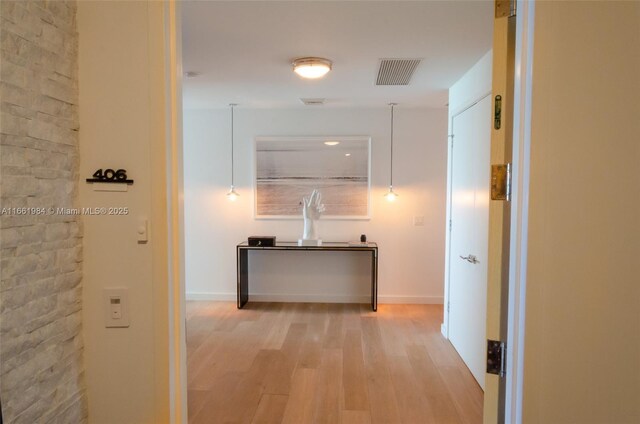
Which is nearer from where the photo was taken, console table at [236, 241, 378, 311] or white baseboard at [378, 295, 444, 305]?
console table at [236, 241, 378, 311]

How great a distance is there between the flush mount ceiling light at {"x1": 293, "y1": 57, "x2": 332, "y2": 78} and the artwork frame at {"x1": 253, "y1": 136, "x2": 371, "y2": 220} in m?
1.93

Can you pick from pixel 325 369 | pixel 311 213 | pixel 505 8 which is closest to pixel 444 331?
pixel 325 369

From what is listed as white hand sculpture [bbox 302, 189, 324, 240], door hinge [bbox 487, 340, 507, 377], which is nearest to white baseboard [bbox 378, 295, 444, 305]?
white hand sculpture [bbox 302, 189, 324, 240]

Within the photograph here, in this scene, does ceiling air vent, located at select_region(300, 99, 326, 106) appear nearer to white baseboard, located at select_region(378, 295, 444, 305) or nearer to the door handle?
the door handle

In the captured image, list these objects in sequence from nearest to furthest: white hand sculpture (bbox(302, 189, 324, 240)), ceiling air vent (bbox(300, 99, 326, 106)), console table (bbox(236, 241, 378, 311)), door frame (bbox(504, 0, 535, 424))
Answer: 1. door frame (bbox(504, 0, 535, 424))
2. ceiling air vent (bbox(300, 99, 326, 106))
3. console table (bbox(236, 241, 378, 311))
4. white hand sculpture (bbox(302, 189, 324, 240))

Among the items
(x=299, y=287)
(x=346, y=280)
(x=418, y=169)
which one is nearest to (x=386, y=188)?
(x=418, y=169)

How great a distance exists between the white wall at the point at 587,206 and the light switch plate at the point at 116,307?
1.20 meters

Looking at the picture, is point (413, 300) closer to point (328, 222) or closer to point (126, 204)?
point (328, 222)

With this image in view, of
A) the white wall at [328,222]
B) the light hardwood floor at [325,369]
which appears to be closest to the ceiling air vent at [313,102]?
the white wall at [328,222]

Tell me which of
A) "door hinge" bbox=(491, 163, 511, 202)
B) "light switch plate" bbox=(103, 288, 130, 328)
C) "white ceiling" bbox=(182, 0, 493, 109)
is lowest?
"light switch plate" bbox=(103, 288, 130, 328)

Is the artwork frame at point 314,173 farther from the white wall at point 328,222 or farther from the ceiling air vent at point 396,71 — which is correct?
the ceiling air vent at point 396,71

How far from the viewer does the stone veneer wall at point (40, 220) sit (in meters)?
0.97

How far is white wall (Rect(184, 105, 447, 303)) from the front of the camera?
15.7 feet

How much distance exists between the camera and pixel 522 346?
1.12 meters
